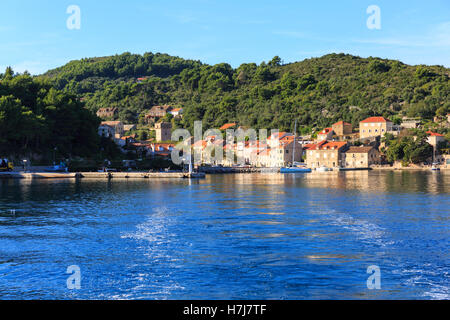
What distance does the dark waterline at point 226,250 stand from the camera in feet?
52.6

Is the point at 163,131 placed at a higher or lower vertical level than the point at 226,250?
higher

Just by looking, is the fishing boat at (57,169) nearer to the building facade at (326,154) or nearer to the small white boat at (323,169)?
the small white boat at (323,169)

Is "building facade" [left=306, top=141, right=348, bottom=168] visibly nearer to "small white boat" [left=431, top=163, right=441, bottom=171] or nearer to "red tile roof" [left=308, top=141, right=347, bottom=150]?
"red tile roof" [left=308, top=141, right=347, bottom=150]

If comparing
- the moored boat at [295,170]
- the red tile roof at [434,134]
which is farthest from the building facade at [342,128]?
the moored boat at [295,170]

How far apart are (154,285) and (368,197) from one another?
31317mm

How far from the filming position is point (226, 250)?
2139cm

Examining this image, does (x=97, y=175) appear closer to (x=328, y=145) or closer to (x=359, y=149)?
(x=328, y=145)

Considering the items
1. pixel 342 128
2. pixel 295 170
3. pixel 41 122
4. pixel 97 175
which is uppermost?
pixel 342 128

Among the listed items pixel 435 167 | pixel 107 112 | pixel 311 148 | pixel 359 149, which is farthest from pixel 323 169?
pixel 107 112

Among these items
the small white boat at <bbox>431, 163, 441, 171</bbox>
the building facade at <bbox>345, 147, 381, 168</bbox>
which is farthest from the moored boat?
the small white boat at <bbox>431, 163, 441, 171</bbox>

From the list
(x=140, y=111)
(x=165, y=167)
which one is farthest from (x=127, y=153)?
(x=140, y=111)

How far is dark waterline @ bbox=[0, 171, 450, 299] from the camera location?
16.0 meters
